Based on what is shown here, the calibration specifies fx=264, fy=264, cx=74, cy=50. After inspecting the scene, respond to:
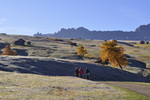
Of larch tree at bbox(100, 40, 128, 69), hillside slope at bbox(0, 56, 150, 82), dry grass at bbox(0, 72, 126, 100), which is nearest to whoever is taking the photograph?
dry grass at bbox(0, 72, 126, 100)

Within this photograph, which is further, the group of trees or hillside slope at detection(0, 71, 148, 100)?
the group of trees

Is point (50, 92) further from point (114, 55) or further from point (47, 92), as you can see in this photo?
point (114, 55)

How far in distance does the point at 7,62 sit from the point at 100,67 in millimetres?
25021

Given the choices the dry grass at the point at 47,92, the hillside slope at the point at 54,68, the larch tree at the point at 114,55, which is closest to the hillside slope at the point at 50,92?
the dry grass at the point at 47,92

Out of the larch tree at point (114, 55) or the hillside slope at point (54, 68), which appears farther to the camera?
the larch tree at point (114, 55)

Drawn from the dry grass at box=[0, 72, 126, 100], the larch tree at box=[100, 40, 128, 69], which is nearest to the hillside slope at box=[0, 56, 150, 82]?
the dry grass at box=[0, 72, 126, 100]

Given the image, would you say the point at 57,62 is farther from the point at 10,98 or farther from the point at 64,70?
the point at 10,98

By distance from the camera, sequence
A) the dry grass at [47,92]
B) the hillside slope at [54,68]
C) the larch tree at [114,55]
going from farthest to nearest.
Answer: the larch tree at [114,55], the hillside slope at [54,68], the dry grass at [47,92]

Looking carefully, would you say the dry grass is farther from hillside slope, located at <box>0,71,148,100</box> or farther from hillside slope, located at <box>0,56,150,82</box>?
hillside slope, located at <box>0,56,150,82</box>

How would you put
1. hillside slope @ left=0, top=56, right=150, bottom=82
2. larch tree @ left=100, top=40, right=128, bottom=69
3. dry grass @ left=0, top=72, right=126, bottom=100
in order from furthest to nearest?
1. larch tree @ left=100, top=40, right=128, bottom=69
2. hillside slope @ left=0, top=56, right=150, bottom=82
3. dry grass @ left=0, top=72, right=126, bottom=100

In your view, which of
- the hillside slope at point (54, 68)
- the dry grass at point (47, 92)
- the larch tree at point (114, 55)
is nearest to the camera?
the dry grass at point (47, 92)

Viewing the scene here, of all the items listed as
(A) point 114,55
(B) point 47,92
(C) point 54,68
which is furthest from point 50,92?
(A) point 114,55

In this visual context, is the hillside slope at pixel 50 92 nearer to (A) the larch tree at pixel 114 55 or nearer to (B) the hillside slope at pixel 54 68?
(B) the hillside slope at pixel 54 68

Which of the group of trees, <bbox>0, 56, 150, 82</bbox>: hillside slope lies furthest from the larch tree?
<bbox>0, 56, 150, 82</bbox>: hillside slope
